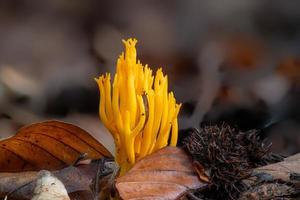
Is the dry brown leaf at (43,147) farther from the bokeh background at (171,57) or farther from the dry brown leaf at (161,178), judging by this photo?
the bokeh background at (171,57)

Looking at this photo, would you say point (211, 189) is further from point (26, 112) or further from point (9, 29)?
point (9, 29)

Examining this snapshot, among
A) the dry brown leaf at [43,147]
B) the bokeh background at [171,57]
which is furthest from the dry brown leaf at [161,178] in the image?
the bokeh background at [171,57]

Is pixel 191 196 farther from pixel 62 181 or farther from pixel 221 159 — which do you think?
pixel 62 181

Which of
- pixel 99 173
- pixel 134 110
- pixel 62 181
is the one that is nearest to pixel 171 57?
pixel 134 110

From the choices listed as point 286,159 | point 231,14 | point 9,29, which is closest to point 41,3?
point 9,29

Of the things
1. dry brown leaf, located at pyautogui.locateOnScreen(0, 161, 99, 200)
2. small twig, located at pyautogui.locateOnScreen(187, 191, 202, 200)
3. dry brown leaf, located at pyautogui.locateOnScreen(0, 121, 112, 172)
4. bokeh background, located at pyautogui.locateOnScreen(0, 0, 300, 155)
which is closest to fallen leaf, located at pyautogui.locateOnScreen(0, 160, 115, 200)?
dry brown leaf, located at pyautogui.locateOnScreen(0, 161, 99, 200)

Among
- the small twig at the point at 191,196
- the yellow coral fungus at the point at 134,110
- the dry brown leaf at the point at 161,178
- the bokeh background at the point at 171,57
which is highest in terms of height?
the bokeh background at the point at 171,57
